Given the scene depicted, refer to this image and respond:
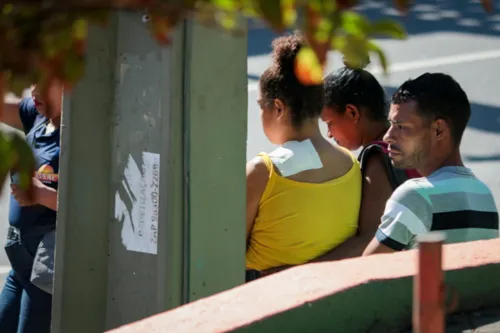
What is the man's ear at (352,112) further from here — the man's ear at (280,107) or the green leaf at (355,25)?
the green leaf at (355,25)

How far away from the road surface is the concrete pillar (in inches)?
191

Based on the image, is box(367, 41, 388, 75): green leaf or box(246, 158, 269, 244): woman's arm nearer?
box(367, 41, 388, 75): green leaf

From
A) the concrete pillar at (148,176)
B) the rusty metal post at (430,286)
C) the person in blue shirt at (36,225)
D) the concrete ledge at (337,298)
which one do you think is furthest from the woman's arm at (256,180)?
the rusty metal post at (430,286)

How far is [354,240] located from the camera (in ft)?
14.8

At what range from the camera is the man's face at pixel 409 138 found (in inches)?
167

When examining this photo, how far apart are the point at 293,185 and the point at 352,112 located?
68cm

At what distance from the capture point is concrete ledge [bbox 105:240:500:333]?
3.40 meters

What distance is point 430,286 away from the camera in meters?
2.62

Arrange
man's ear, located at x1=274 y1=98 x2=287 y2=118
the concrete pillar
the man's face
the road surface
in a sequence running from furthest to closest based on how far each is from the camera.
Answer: the road surface → man's ear, located at x1=274 y1=98 x2=287 y2=118 → the man's face → the concrete pillar

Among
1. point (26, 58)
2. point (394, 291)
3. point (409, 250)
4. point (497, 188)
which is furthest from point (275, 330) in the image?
point (497, 188)

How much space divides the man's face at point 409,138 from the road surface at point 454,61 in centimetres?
529

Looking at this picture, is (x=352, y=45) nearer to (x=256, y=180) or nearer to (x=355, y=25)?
(x=355, y=25)

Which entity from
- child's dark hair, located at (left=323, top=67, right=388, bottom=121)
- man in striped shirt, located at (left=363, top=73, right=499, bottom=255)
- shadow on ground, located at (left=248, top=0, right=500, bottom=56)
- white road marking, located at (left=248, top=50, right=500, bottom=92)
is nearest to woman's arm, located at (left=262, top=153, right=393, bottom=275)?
man in striped shirt, located at (left=363, top=73, right=499, bottom=255)

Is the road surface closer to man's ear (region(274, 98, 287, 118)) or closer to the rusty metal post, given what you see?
man's ear (region(274, 98, 287, 118))
